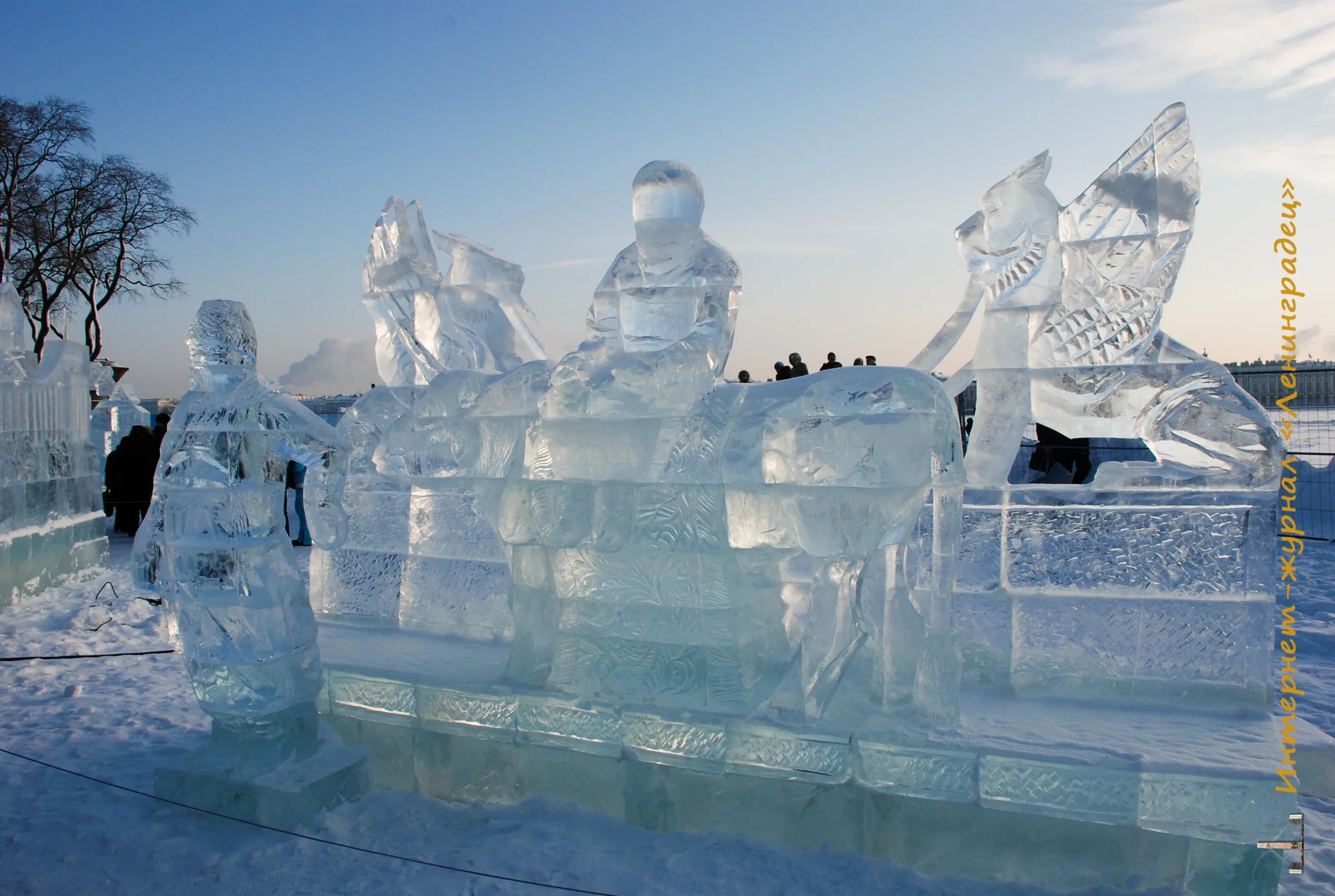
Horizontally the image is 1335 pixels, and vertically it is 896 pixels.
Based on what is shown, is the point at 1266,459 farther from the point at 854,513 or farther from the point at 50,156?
the point at 50,156

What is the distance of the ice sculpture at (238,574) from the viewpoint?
2781 mm

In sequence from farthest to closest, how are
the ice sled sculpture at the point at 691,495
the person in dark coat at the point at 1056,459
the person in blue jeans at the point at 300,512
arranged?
1. the person in blue jeans at the point at 300,512
2. the person in dark coat at the point at 1056,459
3. the ice sled sculpture at the point at 691,495

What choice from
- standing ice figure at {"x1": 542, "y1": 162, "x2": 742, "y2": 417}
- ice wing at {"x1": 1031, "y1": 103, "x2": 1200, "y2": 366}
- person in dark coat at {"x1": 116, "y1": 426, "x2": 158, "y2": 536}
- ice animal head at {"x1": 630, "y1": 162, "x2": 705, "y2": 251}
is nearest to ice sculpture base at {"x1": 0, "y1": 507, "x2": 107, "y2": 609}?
person in dark coat at {"x1": 116, "y1": 426, "x2": 158, "y2": 536}

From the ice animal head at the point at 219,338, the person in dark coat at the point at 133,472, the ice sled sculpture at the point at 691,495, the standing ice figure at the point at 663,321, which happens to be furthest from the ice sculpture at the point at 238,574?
the person in dark coat at the point at 133,472

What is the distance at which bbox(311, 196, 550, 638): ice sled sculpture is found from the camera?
367 centimetres

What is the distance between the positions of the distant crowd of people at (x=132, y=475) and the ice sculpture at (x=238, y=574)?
7.01 m

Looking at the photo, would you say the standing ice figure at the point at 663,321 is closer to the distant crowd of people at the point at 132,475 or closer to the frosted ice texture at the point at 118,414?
the distant crowd of people at the point at 132,475

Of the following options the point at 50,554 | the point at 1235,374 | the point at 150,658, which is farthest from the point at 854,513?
the point at 1235,374

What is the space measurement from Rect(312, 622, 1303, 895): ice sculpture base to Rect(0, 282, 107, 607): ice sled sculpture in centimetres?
451

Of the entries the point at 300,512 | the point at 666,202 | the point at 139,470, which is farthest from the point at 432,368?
the point at 139,470

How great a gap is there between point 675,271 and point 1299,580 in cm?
570

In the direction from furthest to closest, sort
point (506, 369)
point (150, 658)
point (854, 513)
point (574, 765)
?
point (150, 658) → point (506, 369) → point (574, 765) → point (854, 513)

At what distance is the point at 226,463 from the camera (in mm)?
2785

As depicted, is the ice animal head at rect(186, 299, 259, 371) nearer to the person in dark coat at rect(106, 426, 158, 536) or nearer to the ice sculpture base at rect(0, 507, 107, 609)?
the ice sculpture base at rect(0, 507, 107, 609)
